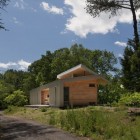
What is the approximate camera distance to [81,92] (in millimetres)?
42062

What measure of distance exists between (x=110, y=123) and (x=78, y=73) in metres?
27.6

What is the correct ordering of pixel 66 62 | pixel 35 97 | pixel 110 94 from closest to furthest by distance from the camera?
pixel 35 97
pixel 110 94
pixel 66 62

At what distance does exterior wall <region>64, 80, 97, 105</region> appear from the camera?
41.3 m

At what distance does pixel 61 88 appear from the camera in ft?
132

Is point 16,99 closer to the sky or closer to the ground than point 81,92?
closer to the sky

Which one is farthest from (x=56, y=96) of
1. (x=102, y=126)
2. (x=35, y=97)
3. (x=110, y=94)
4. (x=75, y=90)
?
(x=102, y=126)

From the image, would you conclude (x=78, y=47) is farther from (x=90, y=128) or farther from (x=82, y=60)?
(x=90, y=128)

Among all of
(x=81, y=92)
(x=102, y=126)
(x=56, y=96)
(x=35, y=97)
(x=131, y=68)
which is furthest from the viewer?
(x=35, y=97)

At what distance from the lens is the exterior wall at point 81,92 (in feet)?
136

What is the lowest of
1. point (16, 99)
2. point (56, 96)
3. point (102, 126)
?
point (102, 126)

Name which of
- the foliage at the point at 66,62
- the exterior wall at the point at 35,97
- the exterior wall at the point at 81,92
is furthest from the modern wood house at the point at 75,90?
the foliage at the point at 66,62

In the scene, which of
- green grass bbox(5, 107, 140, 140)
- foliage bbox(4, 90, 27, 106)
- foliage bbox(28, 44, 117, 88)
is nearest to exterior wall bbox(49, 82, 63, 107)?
foliage bbox(4, 90, 27, 106)

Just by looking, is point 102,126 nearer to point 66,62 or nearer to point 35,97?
point 35,97

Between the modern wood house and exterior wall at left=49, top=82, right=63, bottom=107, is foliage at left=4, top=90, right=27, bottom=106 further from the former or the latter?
exterior wall at left=49, top=82, right=63, bottom=107
